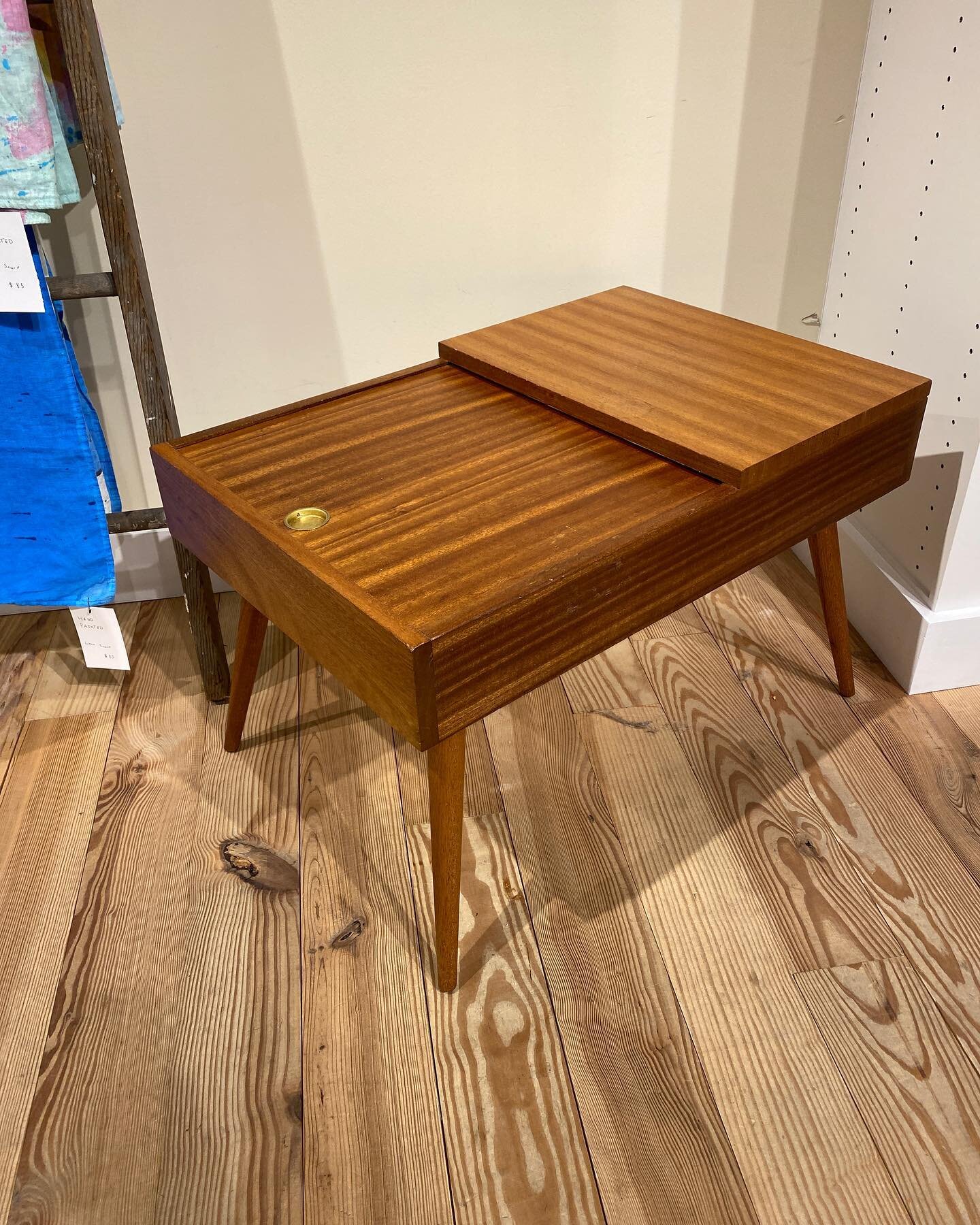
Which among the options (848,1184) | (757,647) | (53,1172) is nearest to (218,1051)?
(53,1172)

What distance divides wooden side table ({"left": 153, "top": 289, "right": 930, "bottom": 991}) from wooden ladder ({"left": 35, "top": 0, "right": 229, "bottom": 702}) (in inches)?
7.0

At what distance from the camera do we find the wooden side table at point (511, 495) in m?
0.84

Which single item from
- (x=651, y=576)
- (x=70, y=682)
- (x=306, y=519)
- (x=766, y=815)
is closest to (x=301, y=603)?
(x=306, y=519)

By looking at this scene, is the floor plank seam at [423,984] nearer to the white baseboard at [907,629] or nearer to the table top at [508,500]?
the table top at [508,500]

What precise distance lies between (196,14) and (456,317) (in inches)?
20.3

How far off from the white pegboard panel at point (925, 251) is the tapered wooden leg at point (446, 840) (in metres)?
0.78

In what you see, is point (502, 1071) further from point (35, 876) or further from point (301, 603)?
point (35, 876)

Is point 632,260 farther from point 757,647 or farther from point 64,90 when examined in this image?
point 64,90

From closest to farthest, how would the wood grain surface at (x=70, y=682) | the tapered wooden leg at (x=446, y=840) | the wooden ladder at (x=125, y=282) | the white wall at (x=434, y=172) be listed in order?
the tapered wooden leg at (x=446, y=840) → the wooden ladder at (x=125, y=282) → the white wall at (x=434, y=172) → the wood grain surface at (x=70, y=682)

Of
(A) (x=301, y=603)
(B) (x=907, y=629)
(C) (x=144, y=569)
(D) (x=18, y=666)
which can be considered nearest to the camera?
(A) (x=301, y=603)

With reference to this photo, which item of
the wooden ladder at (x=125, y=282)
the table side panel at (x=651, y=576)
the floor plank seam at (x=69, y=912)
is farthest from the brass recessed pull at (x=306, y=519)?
the floor plank seam at (x=69, y=912)

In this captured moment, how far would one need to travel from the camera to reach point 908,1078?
0.96 m

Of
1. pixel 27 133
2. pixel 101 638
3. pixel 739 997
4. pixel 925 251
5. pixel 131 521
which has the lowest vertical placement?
pixel 739 997

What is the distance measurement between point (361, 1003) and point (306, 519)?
1.62ft
